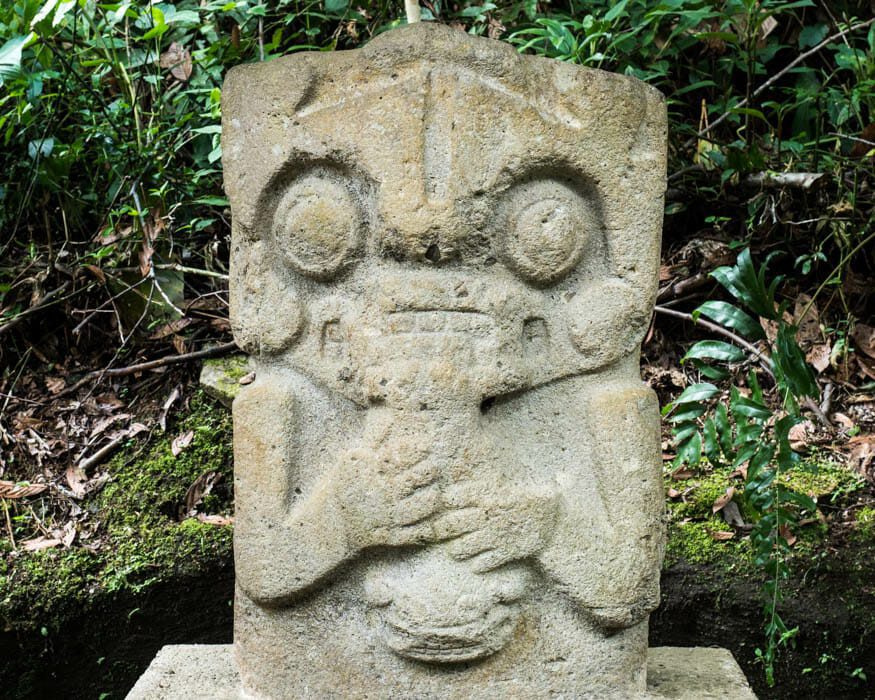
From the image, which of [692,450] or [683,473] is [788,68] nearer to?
[683,473]

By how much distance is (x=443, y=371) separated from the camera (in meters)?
1.75

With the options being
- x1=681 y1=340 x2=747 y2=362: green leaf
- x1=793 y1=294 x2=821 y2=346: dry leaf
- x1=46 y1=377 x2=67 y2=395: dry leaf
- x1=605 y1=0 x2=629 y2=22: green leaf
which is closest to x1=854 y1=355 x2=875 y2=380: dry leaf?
x1=793 y1=294 x2=821 y2=346: dry leaf

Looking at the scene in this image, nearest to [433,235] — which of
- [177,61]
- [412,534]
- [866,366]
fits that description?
[412,534]

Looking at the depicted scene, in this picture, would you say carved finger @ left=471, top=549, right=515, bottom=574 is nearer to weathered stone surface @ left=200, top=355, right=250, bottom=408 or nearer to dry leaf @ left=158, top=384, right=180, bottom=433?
weathered stone surface @ left=200, top=355, right=250, bottom=408

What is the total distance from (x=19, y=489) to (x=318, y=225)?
5.43 feet

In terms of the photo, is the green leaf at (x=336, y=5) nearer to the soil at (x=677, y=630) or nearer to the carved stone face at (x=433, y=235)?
the carved stone face at (x=433, y=235)

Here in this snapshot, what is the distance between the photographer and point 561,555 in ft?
5.98

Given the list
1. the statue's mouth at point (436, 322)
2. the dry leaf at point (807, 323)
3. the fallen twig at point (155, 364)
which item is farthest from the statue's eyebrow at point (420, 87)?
the dry leaf at point (807, 323)

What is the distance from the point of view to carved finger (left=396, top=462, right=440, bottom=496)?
175 cm

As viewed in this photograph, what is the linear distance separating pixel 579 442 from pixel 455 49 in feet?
2.44

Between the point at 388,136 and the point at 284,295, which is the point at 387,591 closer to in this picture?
the point at 284,295

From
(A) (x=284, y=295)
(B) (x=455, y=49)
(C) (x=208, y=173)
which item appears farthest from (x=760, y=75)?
(A) (x=284, y=295)

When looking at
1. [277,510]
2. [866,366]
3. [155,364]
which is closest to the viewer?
[277,510]

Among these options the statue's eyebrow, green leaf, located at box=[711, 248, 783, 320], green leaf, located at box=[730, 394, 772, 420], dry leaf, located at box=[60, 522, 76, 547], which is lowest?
dry leaf, located at box=[60, 522, 76, 547]
